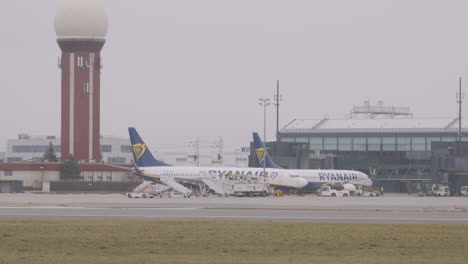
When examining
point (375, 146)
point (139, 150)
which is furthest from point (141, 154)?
point (375, 146)

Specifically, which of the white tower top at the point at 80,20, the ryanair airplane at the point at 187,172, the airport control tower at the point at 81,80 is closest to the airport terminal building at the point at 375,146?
the ryanair airplane at the point at 187,172

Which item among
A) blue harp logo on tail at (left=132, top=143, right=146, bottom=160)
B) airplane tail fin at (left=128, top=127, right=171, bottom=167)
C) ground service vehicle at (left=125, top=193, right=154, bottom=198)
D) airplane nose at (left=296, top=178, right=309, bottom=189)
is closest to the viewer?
ground service vehicle at (left=125, top=193, right=154, bottom=198)

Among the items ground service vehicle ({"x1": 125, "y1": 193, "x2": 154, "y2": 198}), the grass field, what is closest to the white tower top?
ground service vehicle ({"x1": 125, "y1": 193, "x2": 154, "y2": 198})

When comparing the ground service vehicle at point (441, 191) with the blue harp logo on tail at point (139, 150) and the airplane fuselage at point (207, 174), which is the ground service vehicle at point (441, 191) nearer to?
the airplane fuselage at point (207, 174)

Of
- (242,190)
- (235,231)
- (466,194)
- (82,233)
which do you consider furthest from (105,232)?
(466,194)

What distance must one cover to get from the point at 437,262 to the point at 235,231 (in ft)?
46.7

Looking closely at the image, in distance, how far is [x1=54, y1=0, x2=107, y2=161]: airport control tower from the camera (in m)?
154

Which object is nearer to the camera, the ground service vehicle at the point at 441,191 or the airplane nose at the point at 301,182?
the airplane nose at the point at 301,182

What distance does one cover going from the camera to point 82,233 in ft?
143

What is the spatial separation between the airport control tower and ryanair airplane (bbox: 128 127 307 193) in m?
34.9

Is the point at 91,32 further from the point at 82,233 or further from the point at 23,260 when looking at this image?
the point at 23,260

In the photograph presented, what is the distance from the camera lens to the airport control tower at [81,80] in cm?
15362

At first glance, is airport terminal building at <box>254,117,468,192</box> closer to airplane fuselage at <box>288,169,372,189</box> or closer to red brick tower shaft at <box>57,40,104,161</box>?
airplane fuselage at <box>288,169,372,189</box>

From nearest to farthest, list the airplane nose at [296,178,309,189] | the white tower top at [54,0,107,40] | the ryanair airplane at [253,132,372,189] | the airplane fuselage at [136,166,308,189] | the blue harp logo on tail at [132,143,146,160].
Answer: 1. the airplane fuselage at [136,166,308,189]
2. the blue harp logo on tail at [132,143,146,160]
3. the airplane nose at [296,178,309,189]
4. the ryanair airplane at [253,132,372,189]
5. the white tower top at [54,0,107,40]
